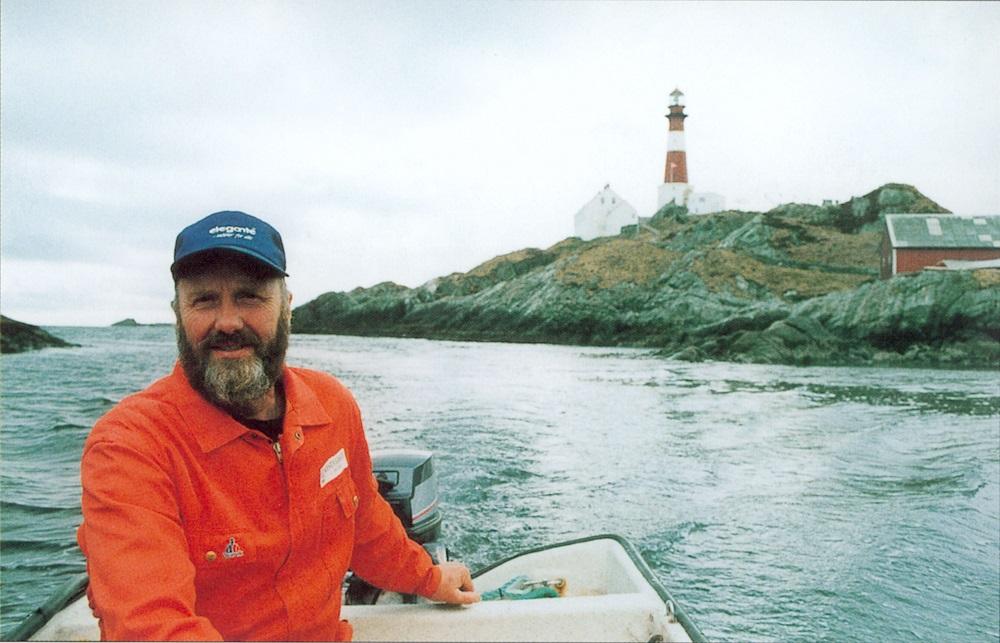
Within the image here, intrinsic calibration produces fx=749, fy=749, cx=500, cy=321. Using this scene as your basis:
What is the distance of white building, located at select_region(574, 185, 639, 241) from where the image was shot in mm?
74375

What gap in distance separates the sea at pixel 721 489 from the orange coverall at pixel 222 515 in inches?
143

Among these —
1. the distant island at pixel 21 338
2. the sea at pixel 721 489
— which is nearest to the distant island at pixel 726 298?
the sea at pixel 721 489

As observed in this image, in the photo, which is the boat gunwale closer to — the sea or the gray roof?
the sea

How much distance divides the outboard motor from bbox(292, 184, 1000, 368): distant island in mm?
23704

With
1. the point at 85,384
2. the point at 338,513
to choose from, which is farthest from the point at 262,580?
the point at 85,384

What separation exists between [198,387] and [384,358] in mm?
31515

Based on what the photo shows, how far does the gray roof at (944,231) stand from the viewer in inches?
1467

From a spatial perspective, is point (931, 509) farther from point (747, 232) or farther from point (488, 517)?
point (747, 232)

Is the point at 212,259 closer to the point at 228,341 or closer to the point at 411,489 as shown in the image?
the point at 228,341

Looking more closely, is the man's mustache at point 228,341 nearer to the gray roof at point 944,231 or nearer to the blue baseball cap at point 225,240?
the blue baseball cap at point 225,240

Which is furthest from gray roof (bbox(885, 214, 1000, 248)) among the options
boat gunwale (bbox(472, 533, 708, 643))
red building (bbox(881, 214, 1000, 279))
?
boat gunwale (bbox(472, 533, 708, 643))

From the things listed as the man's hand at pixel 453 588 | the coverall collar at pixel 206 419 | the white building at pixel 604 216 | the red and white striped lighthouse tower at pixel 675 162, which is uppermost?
the red and white striped lighthouse tower at pixel 675 162

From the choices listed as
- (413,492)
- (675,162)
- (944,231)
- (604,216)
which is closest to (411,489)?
(413,492)

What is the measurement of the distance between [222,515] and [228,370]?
0.37m
